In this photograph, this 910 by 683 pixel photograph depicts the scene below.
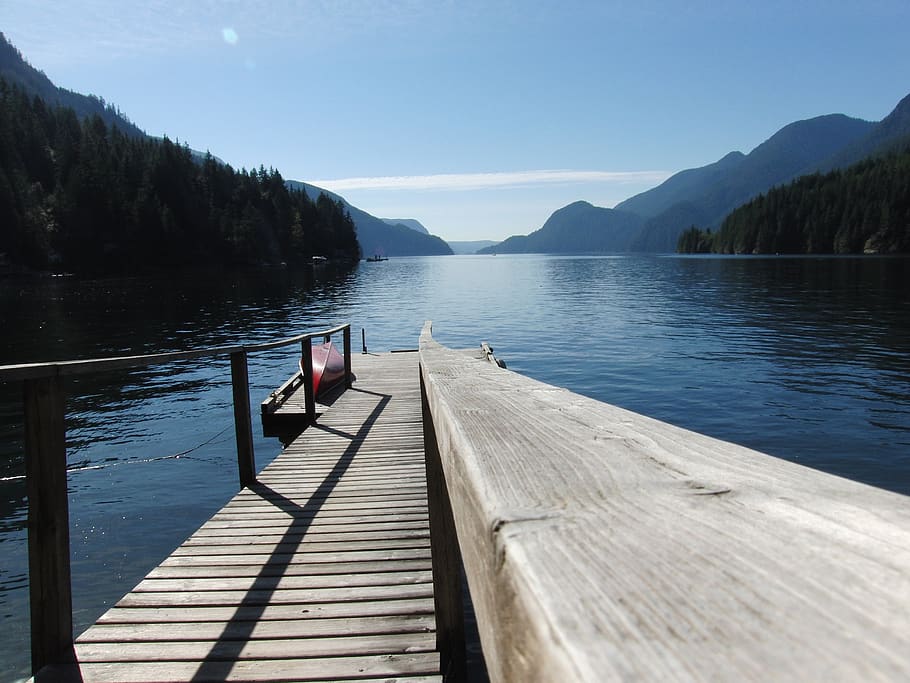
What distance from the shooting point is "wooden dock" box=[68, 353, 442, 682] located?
A: 330 cm

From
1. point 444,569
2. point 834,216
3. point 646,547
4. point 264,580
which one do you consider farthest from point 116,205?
point 834,216

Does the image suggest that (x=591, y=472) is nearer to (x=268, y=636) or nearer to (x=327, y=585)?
(x=268, y=636)

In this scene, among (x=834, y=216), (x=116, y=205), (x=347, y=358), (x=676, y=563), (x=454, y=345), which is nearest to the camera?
(x=676, y=563)

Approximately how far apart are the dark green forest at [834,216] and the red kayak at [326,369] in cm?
13834

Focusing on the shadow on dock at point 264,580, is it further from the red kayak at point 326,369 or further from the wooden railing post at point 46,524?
the red kayak at point 326,369

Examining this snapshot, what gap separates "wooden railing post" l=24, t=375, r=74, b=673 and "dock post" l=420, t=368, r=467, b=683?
2.08 m

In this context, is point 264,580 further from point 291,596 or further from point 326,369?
point 326,369

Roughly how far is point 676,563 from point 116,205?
113 m

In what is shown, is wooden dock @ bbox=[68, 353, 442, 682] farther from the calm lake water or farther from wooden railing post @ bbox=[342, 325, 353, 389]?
wooden railing post @ bbox=[342, 325, 353, 389]

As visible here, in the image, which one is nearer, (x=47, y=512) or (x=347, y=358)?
(x=47, y=512)

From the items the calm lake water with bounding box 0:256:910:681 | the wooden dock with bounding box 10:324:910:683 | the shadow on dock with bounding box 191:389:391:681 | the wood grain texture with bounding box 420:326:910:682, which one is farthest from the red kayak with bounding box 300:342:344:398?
the wood grain texture with bounding box 420:326:910:682

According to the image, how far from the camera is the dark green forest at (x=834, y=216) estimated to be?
117 meters

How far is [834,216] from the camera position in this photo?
414 feet

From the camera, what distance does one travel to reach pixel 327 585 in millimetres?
4180
